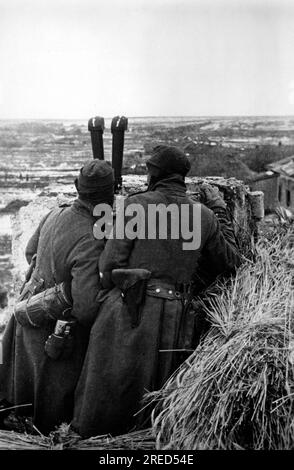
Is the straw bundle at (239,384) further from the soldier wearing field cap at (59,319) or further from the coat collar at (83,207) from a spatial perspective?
the coat collar at (83,207)

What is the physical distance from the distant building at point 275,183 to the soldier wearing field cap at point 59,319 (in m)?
17.4

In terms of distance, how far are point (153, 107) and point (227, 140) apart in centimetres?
1267

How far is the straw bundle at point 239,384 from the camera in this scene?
2.85m

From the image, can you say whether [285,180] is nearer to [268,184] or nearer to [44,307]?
[268,184]

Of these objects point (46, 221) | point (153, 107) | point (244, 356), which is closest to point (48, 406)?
point (46, 221)

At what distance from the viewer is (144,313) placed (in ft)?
11.4

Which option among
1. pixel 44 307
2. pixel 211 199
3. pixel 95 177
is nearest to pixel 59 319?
pixel 44 307

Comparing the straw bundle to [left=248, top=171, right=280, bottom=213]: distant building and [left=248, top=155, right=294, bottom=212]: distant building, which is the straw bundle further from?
[left=248, top=171, right=280, bottom=213]: distant building

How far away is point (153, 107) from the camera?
21.9 feet

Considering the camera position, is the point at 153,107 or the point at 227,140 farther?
the point at 227,140

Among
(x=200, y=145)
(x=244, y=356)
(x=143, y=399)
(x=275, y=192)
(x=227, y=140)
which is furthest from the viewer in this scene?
(x=275, y=192)
